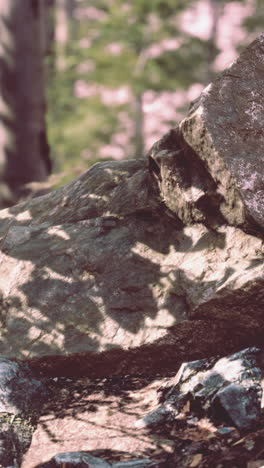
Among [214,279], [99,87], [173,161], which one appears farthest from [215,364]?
[99,87]

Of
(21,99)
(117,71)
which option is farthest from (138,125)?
(21,99)

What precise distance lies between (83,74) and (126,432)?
11.0 m

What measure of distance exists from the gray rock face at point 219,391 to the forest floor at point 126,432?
6 centimetres

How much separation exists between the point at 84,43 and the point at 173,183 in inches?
398

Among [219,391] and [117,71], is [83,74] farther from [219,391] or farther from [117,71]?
[219,391]

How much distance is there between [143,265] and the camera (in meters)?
3.74

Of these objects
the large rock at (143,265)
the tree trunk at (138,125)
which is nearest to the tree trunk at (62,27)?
the tree trunk at (138,125)

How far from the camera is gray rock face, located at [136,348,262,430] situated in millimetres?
2717

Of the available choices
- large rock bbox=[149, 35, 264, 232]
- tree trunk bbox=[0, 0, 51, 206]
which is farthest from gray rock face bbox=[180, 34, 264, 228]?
tree trunk bbox=[0, 0, 51, 206]

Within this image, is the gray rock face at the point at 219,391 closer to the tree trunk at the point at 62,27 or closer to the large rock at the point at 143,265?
the large rock at the point at 143,265

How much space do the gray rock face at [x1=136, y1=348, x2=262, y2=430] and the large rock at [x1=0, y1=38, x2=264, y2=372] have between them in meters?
0.27

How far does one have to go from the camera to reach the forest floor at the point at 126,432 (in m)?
2.50

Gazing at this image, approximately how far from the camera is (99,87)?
12.6m

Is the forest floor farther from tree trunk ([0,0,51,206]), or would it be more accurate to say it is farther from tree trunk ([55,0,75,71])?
tree trunk ([55,0,75,71])
